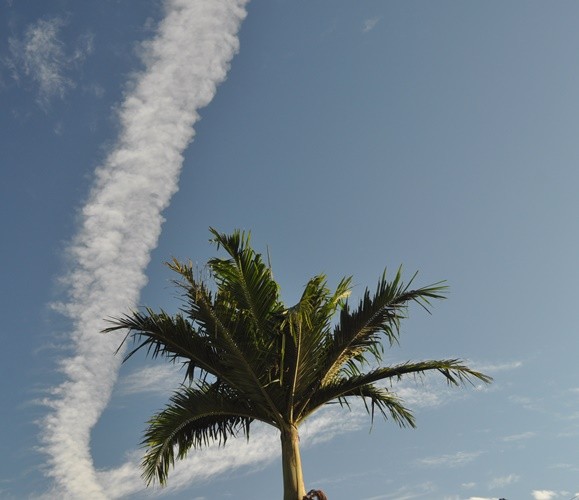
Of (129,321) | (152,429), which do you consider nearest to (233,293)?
(129,321)

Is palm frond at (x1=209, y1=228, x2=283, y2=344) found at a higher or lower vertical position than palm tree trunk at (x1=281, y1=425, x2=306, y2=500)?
higher

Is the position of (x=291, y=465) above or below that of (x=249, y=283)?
below

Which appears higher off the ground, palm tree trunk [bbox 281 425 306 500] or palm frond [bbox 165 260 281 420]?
palm frond [bbox 165 260 281 420]

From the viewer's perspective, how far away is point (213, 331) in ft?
33.5

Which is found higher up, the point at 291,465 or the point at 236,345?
the point at 236,345

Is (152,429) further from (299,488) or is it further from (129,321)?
(299,488)

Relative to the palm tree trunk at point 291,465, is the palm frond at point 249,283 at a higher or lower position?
higher

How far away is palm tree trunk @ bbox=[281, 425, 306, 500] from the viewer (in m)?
9.22

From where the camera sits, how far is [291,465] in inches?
372

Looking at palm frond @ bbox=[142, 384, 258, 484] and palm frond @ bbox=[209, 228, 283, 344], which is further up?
palm frond @ bbox=[209, 228, 283, 344]

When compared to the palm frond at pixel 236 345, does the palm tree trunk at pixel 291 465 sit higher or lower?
lower

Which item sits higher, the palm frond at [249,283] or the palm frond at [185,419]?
the palm frond at [249,283]

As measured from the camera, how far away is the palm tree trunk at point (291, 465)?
30.2ft

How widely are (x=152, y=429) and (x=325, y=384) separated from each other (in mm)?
3095
